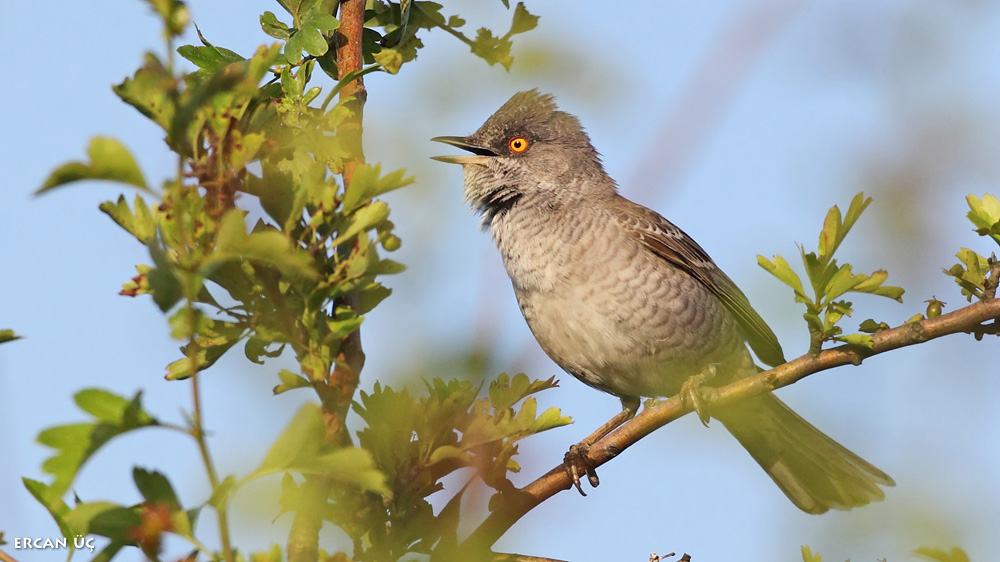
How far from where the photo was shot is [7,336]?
1.86m

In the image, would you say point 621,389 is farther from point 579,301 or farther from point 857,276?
point 857,276

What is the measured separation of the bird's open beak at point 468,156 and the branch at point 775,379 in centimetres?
268

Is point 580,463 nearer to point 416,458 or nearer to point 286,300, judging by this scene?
point 416,458

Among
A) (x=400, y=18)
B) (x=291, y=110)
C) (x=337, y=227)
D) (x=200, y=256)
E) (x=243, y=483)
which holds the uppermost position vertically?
(x=400, y=18)

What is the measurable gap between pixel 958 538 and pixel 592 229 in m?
2.41

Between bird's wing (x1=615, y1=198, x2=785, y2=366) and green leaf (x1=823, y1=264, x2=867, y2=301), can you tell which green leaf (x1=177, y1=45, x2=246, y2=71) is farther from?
bird's wing (x1=615, y1=198, x2=785, y2=366)

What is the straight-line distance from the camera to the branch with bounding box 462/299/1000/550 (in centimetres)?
245

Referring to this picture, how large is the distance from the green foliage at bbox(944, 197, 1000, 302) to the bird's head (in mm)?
2818

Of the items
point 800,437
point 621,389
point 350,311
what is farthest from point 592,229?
point 350,311

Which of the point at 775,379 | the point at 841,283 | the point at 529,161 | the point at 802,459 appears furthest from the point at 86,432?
the point at 802,459

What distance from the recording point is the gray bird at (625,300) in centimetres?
502

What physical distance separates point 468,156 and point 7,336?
3.89m

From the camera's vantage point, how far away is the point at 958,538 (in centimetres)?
344

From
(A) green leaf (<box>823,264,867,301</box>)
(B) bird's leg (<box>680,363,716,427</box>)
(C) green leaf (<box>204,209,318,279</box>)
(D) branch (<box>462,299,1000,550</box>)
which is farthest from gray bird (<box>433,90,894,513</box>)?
(C) green leaf (<box>204,209,318,279</box>)
